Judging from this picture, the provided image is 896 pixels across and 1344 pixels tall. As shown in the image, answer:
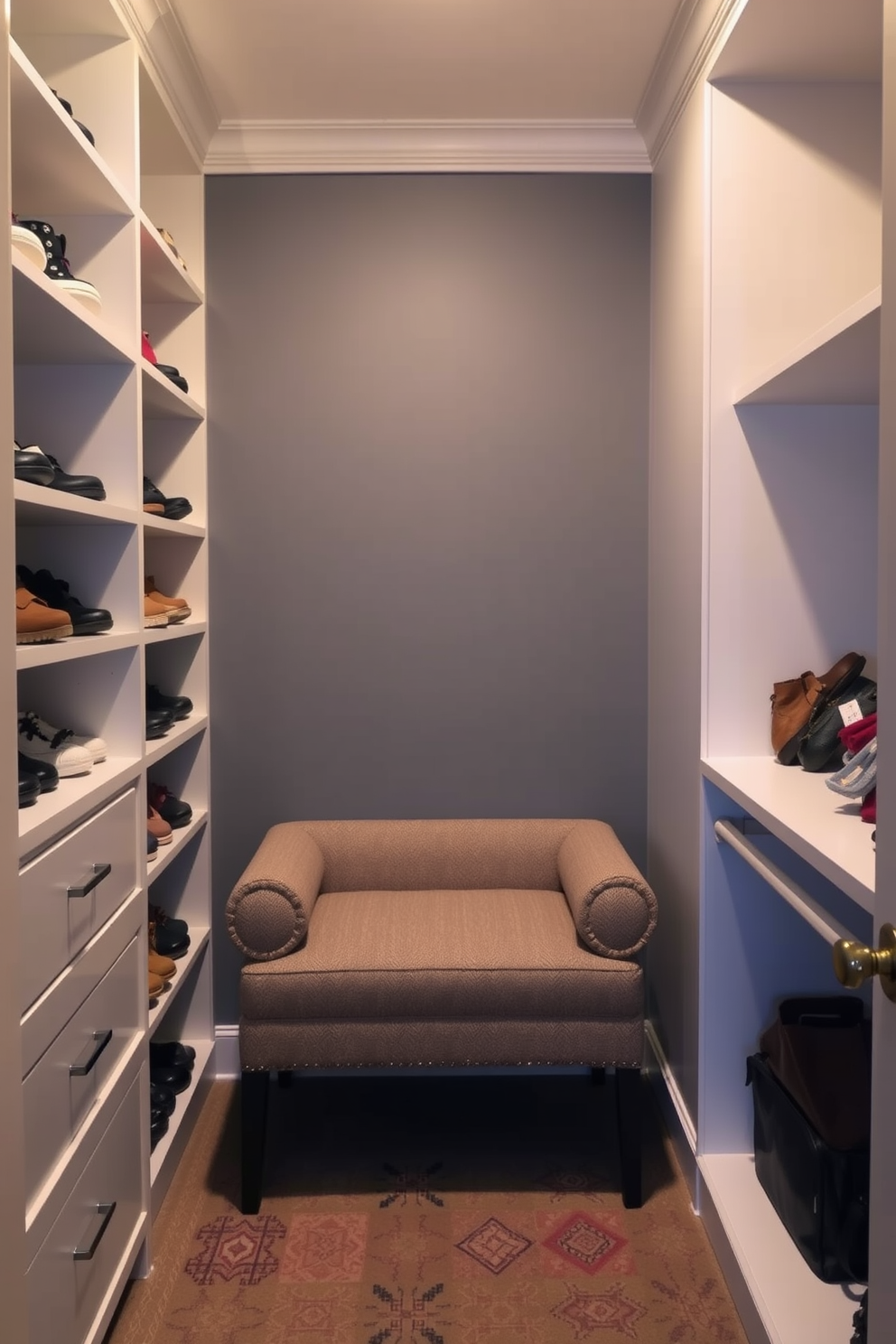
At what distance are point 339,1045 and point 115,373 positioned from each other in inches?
56.5

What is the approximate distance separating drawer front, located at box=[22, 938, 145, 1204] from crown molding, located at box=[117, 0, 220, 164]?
71.0 inches

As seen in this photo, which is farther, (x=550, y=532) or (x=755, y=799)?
(x=550, y=532)

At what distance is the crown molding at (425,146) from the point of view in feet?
8.77

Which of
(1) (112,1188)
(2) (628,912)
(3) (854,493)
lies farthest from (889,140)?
(1) (112,1188)

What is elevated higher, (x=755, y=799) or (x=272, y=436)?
(x=272, y=436)

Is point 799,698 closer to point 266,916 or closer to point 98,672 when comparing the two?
point 266,916

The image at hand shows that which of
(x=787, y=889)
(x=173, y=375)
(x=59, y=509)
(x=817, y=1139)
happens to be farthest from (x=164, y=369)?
(x=817, y=1139)

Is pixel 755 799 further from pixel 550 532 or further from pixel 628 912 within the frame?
pixel 550 532

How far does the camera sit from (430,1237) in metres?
2.06

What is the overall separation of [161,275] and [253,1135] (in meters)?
1.99

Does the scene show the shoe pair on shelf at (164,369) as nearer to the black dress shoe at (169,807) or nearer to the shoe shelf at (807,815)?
the black dress shoe at (169,807)

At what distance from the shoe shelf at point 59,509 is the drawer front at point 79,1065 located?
79 cm

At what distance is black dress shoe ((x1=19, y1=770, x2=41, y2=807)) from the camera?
5.00 feet

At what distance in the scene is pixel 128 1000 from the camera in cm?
190
